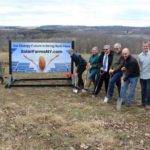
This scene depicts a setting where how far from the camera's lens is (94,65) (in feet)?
57.3

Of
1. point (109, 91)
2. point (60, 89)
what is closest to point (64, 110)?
point (109, 91)

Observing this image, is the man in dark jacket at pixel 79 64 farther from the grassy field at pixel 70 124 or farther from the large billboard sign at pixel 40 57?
the grassy field at pixel 70 124

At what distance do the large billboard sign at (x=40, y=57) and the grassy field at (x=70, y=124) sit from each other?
9.93 ft

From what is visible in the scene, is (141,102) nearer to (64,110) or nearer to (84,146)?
(64,110)

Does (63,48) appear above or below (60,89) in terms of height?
above

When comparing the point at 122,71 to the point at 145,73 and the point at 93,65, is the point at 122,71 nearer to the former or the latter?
the point at 145,73

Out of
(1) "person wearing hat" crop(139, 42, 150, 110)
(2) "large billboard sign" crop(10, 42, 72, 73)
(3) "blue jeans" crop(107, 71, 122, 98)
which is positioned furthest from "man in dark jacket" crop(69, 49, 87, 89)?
(1) "person wearing hat" crop(139, 42, 150, 110)

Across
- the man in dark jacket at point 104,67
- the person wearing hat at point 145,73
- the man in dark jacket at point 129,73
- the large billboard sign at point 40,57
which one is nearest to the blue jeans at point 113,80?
the man in dark jacket at point 129,73

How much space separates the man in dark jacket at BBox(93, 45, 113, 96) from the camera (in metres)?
16.5

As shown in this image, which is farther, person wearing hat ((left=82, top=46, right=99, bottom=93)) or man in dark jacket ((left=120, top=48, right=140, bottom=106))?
person wearing hat ((left=82, top=46, right=99, bottom=93))

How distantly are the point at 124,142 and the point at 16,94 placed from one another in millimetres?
7531

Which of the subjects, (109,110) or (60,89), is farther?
(60,89)

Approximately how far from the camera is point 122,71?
15.5 m

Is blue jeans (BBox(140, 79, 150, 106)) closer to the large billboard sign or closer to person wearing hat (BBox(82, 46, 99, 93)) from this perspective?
person wearing hat (BBox(82, 46, 99, 93))
